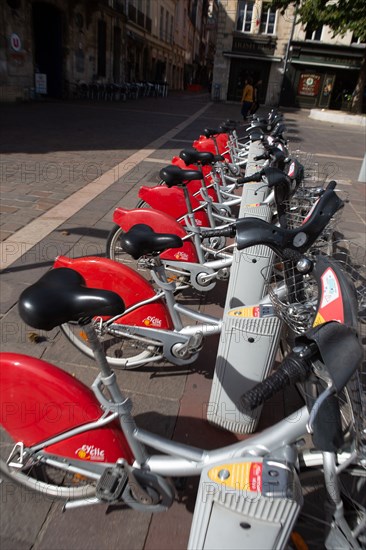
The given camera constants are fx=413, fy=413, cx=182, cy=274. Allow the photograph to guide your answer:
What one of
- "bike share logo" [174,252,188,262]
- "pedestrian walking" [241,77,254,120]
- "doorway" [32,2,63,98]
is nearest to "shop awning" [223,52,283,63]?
"doorway" [32,2,63,98]

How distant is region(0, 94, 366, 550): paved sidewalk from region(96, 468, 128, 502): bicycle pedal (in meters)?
0.25

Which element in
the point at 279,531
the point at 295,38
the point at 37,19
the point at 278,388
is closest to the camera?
the point at 278,388

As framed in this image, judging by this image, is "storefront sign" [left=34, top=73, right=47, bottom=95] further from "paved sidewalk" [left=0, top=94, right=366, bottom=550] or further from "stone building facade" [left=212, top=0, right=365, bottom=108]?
"stone building facade" [left=212, top=0, right=365, bottom=108]

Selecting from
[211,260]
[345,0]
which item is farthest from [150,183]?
[345,0]

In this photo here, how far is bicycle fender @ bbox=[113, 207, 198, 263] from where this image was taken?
3.27m

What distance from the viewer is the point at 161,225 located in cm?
329

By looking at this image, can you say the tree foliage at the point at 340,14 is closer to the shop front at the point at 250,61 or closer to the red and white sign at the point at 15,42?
the shop front at the point at 250,61

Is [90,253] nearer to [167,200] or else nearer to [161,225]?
[167,200]

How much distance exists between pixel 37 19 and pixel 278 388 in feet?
73.4

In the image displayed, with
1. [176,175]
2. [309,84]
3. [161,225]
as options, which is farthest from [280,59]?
[161,225]

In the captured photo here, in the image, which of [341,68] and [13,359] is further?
[341,68]

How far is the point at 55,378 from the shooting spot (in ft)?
5.43

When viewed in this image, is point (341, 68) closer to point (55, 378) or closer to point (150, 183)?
point (150, 183)

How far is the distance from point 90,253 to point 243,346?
2550 millimetres
